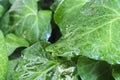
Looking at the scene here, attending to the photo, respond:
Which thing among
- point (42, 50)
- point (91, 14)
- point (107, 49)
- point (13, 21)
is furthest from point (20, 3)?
point (107, 49)

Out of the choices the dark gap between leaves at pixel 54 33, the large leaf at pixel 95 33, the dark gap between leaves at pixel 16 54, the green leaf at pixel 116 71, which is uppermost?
the large leaf at pixel 95 33

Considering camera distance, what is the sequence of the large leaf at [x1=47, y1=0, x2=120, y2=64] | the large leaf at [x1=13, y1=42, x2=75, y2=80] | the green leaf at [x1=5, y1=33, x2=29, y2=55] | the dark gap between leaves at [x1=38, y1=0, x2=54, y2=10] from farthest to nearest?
the dark gap between leaves at [x1=38, y1=0, x2=54, y2=10] < the green leaf at [x1=5, y1=33, x2=29, y2=55] < the large leaf at [x1=13, y1=42, x2=75, y2=80] < the large leaf at [x1=47, y1=0, x2=120, y2=64]

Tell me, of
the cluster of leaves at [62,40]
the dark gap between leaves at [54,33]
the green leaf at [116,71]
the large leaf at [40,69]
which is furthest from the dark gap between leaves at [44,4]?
the green leaf at [116,71]

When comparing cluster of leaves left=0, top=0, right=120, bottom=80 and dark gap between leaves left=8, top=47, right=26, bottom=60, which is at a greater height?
cluster of leaves left=0, top=0, right=120, bottom=80

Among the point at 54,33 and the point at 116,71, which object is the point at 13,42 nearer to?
the point at 54,33

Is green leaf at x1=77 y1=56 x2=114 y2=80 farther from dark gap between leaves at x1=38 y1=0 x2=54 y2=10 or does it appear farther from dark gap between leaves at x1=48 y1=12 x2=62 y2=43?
dark gap between leaves at x1=38 y1=0 x2=54 y2=10

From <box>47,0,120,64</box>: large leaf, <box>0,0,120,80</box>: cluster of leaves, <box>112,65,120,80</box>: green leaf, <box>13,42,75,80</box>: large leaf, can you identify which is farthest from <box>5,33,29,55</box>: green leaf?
<box>112,65,120,80</box>: green leaf

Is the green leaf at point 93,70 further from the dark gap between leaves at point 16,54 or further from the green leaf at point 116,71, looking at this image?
the dark gap between leaves at point 16,54
